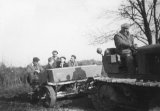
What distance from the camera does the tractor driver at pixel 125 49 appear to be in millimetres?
8586

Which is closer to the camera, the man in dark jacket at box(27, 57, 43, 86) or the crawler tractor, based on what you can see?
the crawler tractor

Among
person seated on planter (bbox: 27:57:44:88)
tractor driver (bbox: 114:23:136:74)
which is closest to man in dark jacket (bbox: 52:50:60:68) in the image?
person seated on planter (bbox: 27:57:44:88)

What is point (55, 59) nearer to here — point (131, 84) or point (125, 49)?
point (125, 49)

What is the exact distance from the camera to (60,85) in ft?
38.2

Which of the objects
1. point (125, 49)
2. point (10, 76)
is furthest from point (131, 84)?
point (10, 76)

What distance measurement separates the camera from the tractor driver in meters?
8.59

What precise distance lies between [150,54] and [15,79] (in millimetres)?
14832

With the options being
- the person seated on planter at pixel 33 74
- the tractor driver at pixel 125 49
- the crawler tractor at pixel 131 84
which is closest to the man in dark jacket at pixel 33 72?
the person seated on planter at pixel 33 74

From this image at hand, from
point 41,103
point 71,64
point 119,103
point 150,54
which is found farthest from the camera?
point 71,64

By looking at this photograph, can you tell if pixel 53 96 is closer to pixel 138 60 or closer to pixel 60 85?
pixel 60 85

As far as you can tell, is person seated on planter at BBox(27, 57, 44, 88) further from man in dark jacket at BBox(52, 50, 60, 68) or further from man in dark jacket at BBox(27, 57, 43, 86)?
man in dark jacket at BBox(52, 50, 60, 68)

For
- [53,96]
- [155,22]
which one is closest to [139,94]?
[53,96]

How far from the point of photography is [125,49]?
8.84 meters

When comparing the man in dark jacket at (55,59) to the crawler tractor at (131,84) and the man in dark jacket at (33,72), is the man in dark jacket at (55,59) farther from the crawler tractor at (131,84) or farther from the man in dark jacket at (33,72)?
the crawler tractor at (131,84)
